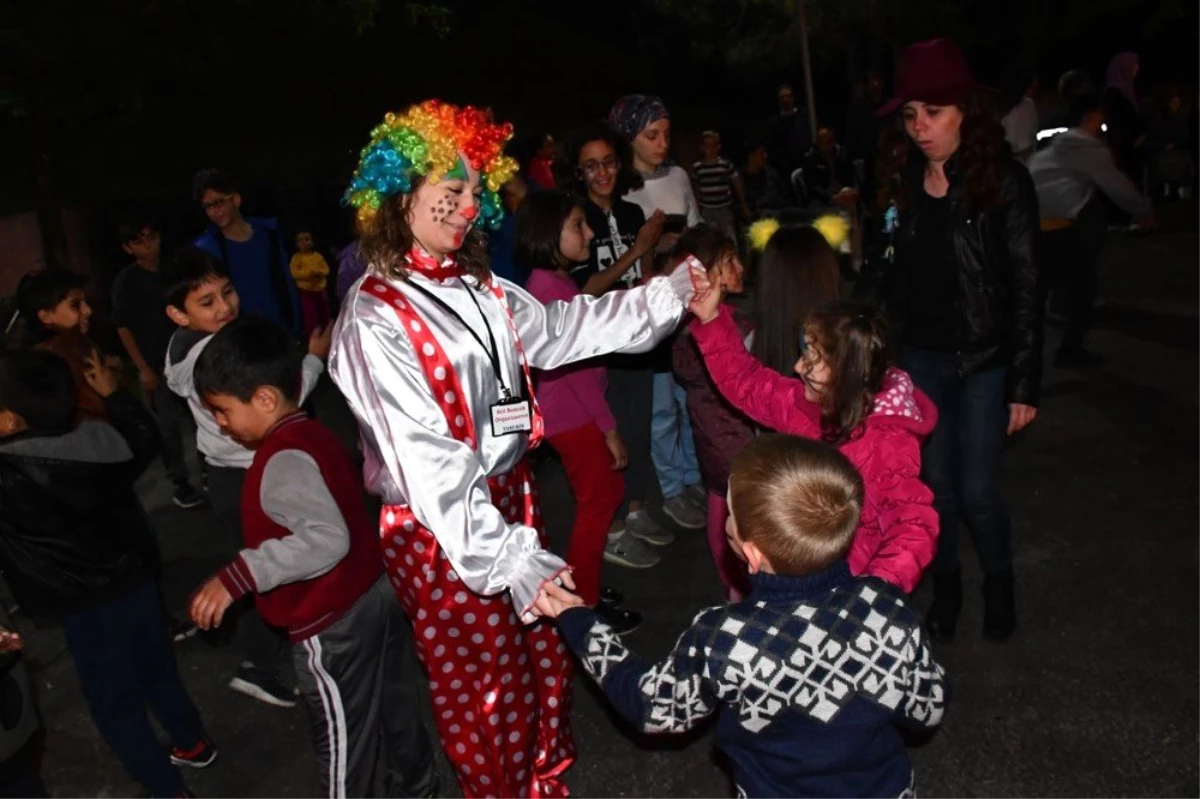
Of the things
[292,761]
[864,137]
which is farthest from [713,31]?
[292,761]

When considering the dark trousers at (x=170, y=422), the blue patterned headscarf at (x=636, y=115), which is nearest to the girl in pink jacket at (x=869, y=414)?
the blue patterned headscarf at (x=636, y=115)

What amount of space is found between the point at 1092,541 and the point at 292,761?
3.56 m

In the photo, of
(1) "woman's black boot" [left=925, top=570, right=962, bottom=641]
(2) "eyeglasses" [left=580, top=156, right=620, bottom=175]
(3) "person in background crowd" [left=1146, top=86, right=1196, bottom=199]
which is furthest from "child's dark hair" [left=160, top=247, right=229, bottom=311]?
(3) "person in background crowd" [left=1146, top=86, right=1196, bottom=199]

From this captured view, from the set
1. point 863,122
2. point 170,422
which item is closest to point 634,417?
point 170,422

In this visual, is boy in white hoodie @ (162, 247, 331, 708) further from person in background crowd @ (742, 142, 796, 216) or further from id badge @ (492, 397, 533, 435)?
person in background crowd @ (742, 142, 796, 216)

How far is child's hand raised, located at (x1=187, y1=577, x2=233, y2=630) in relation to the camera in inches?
111

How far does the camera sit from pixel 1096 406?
267 inches

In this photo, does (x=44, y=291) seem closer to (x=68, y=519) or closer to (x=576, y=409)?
(x=68, y=519)

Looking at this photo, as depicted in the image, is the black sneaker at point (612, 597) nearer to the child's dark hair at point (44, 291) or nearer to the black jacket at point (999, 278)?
the black jacket at point (999, 278)

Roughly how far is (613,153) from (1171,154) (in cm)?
1138

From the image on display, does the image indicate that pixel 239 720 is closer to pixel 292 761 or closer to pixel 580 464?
pixel 292 761

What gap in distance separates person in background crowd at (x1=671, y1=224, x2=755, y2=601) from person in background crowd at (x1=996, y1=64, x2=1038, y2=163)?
17.5ft

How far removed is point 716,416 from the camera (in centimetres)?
419

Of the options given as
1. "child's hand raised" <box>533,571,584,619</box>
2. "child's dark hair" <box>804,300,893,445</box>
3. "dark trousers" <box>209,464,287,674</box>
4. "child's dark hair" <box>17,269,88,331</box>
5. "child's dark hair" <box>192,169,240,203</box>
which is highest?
"child's dark hair" <box>192,169,240,203</box>
